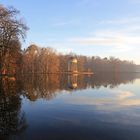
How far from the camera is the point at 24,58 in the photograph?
85312 millimetres

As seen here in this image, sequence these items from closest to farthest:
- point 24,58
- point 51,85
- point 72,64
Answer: point 51,85
point 24,58
point 72,64

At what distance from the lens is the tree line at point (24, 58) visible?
4803 centimetres

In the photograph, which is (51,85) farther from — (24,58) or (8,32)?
(24,58)

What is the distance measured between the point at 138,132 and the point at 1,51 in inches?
1580

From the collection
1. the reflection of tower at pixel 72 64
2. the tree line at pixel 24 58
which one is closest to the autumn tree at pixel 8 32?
the tree line at pixel 24 58

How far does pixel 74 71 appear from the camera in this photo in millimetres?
121062

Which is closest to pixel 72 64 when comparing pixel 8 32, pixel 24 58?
pixel 24 58

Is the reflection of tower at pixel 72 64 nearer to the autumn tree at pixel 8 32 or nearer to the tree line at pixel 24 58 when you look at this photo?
the tree line at pixel 24 58

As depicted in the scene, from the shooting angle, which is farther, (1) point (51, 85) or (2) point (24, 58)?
(2) point (24, 58)

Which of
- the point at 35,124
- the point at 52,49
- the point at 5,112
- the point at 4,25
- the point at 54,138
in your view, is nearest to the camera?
the point at 54,138

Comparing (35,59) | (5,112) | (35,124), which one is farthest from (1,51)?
(35,59)

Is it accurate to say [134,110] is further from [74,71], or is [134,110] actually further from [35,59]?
[74,71]

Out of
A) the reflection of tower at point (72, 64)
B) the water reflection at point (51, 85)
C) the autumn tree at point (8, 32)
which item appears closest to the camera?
the water reflection at point (51, 85)

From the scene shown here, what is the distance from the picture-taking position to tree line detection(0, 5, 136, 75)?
1891 inches
